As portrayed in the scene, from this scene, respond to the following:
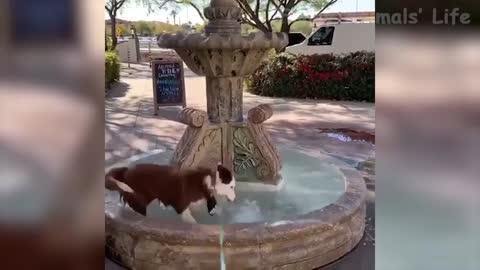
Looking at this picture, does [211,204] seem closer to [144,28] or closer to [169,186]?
[169,186]

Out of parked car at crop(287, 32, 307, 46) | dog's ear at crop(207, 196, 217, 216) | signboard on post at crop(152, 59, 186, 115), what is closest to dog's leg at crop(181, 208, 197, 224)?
dog's ear at crop(207, 196, 217, 216)

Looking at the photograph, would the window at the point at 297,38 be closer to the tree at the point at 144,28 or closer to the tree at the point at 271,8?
the tree at the point at 271,8

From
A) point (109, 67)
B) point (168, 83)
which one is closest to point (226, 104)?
point (109, 67)

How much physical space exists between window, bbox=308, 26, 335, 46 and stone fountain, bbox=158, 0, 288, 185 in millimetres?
8380

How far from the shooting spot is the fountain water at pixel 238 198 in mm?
2412

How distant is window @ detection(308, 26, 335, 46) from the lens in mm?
11562

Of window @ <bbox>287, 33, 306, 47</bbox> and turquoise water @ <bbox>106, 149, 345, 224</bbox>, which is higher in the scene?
window @ <bbox>287, 33, 306, 47</bbox>

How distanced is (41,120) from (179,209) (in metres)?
2.17

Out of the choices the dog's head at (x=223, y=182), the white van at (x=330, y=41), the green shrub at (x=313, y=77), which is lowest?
the dog's head at (x=223, y=182)

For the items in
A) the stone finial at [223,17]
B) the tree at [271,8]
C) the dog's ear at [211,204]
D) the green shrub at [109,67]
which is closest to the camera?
the green shrub at [109,67]

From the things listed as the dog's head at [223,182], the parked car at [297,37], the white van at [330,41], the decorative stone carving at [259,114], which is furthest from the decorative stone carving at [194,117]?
the parked car at [297,37]

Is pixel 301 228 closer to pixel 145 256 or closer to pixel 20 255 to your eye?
pixel 145 256

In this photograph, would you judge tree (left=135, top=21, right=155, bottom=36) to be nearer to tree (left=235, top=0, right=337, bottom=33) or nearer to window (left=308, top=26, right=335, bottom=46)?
tree (left=235, top=0, right=337, bottom=33)

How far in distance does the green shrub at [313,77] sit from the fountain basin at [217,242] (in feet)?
19.7
